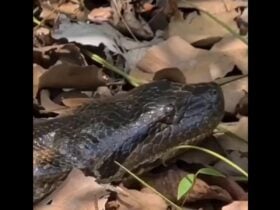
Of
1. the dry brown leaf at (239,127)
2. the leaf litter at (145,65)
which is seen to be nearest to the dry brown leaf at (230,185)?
the leaf litter at (145,65)

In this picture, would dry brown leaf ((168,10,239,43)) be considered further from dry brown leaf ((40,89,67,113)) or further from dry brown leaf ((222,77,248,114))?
dry brown leaf ((40,89,67,113))

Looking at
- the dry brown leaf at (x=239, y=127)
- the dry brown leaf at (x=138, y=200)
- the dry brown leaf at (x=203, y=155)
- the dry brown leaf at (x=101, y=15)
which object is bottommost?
the dry brown leaf at (x=138, y=200)

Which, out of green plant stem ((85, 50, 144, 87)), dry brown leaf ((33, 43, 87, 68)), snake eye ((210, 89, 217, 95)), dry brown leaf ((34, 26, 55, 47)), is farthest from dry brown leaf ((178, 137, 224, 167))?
dry brown leaf ((34, 26, 55, 47))

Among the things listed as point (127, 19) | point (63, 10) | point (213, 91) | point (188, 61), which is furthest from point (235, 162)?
point (63, 10)

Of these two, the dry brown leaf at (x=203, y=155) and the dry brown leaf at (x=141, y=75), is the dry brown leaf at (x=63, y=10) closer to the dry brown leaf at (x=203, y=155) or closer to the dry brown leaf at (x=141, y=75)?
the dry brown leaf at (x=141, y=75)
